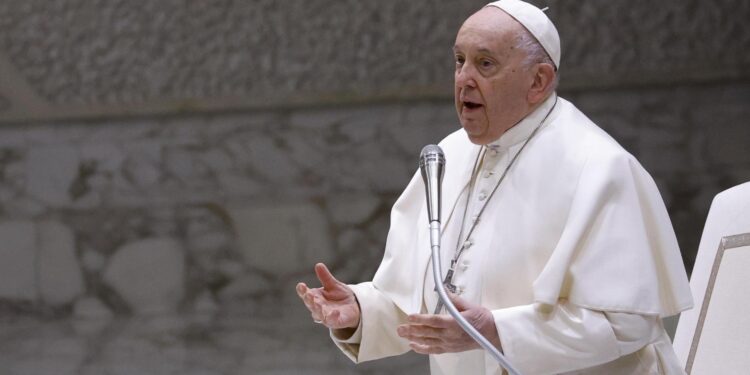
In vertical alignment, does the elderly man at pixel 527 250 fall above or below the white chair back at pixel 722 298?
above

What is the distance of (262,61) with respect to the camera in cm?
653

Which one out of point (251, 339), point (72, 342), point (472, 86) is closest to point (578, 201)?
point (472, 86)

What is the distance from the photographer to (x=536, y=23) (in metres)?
2.31

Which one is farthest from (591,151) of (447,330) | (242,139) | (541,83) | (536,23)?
(242,139)

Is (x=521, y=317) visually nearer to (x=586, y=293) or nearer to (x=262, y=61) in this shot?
(x=586, y=293)

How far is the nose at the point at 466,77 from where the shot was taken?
2281mm

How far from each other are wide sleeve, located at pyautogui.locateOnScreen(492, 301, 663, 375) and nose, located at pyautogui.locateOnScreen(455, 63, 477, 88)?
1.65 ft

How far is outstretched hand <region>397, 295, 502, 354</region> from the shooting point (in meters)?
1.99

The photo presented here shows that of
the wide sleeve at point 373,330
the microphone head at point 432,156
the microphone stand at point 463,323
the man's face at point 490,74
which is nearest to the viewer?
the microphone stand at point 463,323

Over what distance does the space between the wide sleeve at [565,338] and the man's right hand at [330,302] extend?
0.44 metres

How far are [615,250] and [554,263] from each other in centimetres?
13

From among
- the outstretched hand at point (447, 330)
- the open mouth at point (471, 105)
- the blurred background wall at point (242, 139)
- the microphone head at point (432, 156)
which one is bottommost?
the blurred background wall at point (242, 139)

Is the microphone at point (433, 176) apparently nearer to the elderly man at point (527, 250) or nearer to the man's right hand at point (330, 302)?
the elderly man at point (527, 250)

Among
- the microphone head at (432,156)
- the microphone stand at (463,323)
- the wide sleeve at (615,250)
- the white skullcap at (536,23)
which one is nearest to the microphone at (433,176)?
the microphone head at (432,156)
